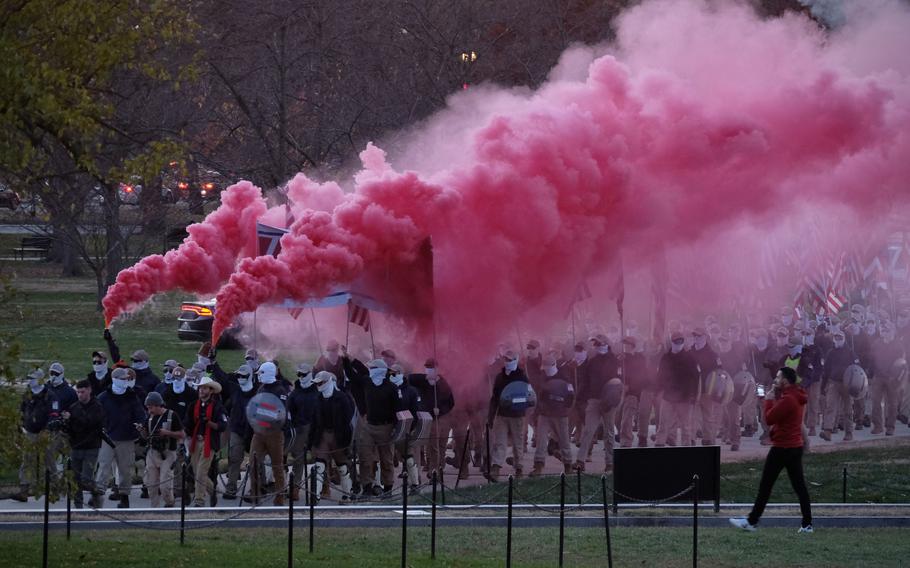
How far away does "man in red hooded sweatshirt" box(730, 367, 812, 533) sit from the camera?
15.0 meters

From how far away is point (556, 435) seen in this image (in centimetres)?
2136

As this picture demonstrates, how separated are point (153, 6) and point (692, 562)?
23.8 ft

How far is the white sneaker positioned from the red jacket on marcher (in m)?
0.96

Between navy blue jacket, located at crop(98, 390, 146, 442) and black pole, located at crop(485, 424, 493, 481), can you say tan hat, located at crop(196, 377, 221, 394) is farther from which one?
black pole, located at crop(485, 424, 493, 481)

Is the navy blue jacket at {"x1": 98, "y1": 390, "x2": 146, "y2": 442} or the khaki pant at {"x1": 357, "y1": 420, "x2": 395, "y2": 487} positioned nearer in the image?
the navy blue jacket at {"x1": 98, "y1": 390, "x2": 146, "y2": 442}

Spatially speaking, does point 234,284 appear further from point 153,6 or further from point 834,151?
point 834,151

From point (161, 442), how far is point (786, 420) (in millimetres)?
7889

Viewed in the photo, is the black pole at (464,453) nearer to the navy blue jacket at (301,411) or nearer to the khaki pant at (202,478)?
the navy blue jacket at (301,411)

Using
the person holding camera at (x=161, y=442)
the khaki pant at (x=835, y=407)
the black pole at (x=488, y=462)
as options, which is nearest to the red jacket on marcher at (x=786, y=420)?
the black pole at (x=488, y=462)

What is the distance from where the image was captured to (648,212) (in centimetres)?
2095

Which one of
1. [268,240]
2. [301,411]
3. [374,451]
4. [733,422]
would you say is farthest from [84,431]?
[733,422]

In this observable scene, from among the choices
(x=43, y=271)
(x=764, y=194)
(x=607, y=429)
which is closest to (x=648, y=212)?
(x=764, y=194)

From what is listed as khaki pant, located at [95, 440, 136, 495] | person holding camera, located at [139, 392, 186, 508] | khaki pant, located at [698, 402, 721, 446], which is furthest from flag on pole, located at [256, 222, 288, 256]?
khaki pant, located at [698, 402, 721, 446]

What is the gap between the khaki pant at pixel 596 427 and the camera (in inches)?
833
